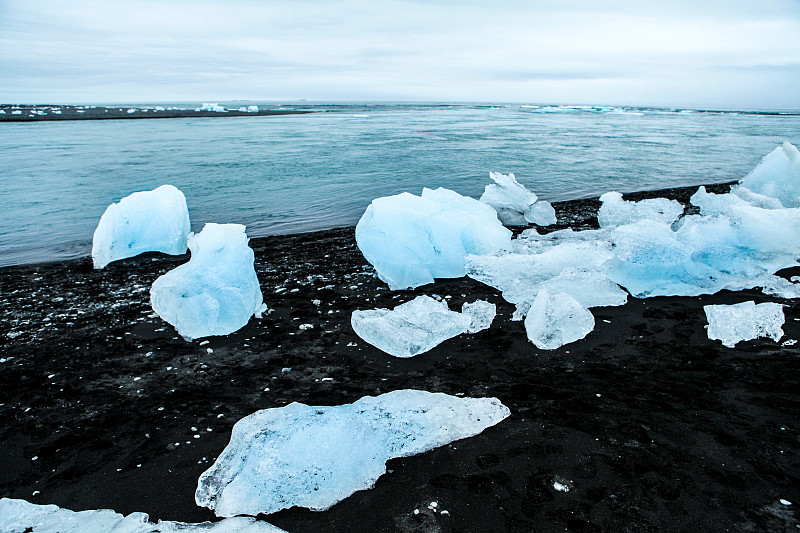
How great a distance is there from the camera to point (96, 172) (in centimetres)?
1481

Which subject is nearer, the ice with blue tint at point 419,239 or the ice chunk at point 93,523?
the ice chunk at point 93,523

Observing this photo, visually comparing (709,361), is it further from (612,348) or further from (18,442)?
(18,442)

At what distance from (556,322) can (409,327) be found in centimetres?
122

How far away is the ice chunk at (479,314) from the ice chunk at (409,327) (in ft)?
0.09

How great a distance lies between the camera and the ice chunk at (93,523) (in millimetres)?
2051

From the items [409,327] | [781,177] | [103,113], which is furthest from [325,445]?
[103,113]

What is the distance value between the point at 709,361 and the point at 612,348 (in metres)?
0.64

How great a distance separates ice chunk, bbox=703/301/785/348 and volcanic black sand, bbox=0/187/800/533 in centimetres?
9

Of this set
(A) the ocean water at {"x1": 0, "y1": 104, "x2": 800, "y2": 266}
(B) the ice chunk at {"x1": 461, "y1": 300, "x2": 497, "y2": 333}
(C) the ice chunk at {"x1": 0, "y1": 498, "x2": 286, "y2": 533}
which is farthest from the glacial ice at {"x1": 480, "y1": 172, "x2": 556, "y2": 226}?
(C) the ice chunk at {"x1": 0, "y1": 498, "x2": 286, "y2": 533}

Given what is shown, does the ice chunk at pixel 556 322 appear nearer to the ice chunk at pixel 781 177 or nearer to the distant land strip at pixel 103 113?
the ice chunk at pixel 781 177

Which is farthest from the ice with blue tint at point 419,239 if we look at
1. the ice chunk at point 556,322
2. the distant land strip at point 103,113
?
the distant land strip at point 103,113

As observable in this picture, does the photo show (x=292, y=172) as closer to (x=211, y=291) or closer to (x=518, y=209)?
(x=518, y=209)

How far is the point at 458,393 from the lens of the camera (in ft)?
10.0

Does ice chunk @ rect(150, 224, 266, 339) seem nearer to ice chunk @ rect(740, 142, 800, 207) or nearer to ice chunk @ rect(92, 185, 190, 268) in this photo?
ice chunk @ rect(92, 185, 190, 268)
